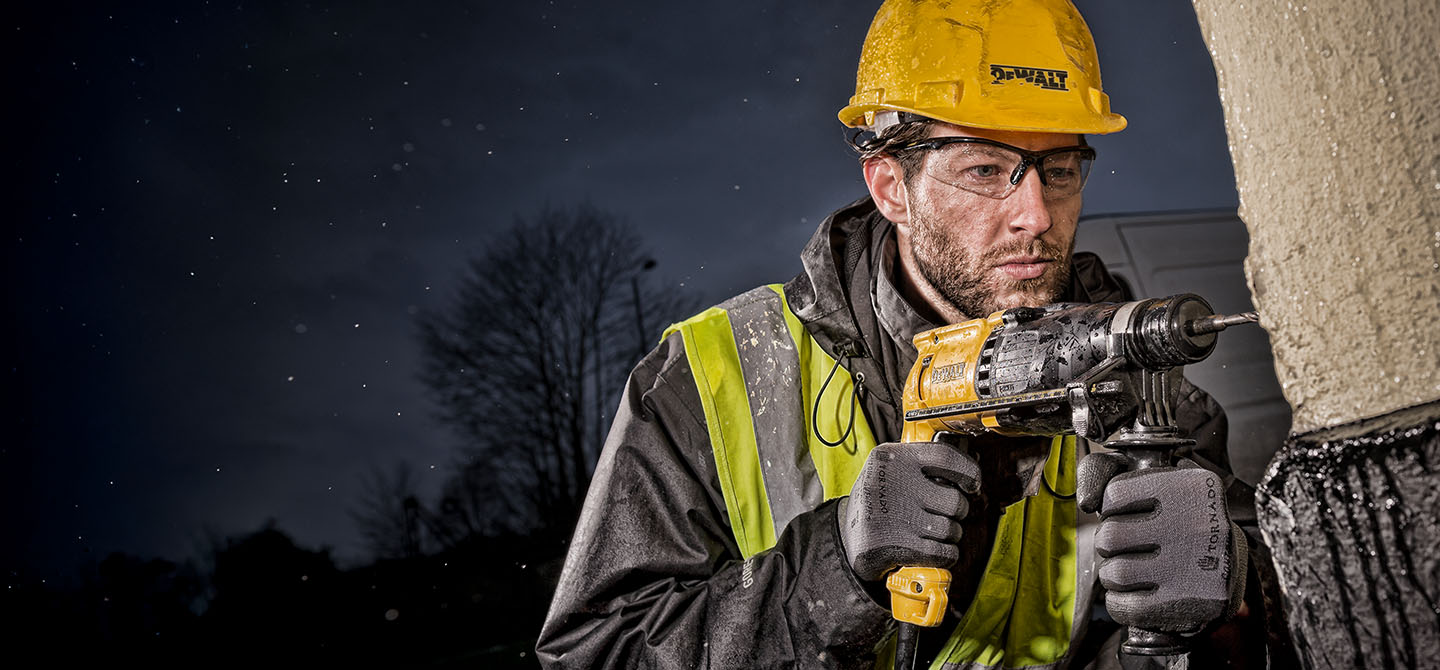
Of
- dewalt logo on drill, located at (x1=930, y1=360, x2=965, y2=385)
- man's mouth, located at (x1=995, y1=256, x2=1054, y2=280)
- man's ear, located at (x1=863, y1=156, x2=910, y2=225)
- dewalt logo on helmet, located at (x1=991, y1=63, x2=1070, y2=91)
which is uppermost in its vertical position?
dewalt logo on helmet, located at (x1=991, y1=63, x2=1070, y2=91)

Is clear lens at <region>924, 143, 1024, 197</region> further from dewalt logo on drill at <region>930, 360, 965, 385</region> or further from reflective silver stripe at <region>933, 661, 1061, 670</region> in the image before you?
reflective silver stripe at <region>933, 661, 1061, 670</region>

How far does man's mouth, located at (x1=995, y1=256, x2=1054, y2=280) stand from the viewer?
2.01m

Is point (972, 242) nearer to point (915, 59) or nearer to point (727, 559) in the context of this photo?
point (915, 59)

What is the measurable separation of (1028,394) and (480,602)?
4889 mm

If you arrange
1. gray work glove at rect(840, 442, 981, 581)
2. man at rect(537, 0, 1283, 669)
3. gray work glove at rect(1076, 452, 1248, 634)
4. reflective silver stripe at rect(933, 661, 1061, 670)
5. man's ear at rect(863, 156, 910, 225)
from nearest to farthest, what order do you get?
gray work glove at rect(1076, 452, 1248, 634), gray work glove at rect(840, 442, 981, 581), man at rect(537, 0, 1283, 669), reflective silver stripe at rect(933, 661, 1061, 670), man's ear at rect(863, 156, 910, 225)

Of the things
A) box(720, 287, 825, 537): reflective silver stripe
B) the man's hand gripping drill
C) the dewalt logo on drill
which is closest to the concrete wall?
the man's hand gripping drill

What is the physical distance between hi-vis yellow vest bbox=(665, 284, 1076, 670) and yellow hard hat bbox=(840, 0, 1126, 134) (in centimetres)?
68

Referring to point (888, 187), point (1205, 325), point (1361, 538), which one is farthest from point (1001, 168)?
point (1361, 538)

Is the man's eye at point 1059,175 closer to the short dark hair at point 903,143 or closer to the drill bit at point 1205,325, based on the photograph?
the short dark hair at point 903,143

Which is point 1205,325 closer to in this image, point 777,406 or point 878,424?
point 878,424

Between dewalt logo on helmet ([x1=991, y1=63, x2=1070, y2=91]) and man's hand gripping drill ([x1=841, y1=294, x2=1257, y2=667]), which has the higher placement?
dewalt logo on helmet ([x1=991, y1=63, x2=1070, y2=91])

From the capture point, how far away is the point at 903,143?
216cm

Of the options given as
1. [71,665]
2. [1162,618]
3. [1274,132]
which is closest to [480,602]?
[71,665]

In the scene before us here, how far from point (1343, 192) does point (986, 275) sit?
4.25 feet
